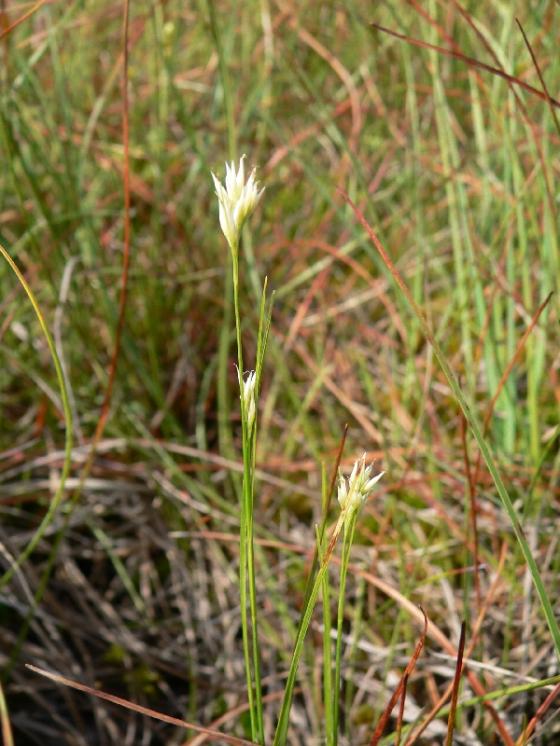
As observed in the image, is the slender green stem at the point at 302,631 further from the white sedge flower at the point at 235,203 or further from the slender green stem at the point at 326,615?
the white sedge flower at the point at 235,203

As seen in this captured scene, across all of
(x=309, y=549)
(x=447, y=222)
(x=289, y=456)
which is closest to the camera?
(x=309, y=549)

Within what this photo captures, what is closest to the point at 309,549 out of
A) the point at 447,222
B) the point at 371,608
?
the point at 371,608

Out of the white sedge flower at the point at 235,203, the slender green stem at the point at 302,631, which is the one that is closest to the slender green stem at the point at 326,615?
the slender green stem at the point at 302,631

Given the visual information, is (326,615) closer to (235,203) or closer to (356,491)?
(356,491)

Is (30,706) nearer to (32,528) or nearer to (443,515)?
(32,528)

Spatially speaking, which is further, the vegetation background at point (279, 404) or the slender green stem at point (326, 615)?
the vegetation background at point (279, 404)

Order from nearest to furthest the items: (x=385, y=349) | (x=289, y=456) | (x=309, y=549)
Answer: (x=309, y=549) → (x=289, y=456) → (x=385, y=349)

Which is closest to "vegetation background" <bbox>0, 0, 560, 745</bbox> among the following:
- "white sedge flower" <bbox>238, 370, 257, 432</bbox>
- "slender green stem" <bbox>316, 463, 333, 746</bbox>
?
"slender green stem" <bbox>316, 463, 333, 746</bbox>

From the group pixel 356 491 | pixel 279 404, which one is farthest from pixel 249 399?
pixel 279 404
